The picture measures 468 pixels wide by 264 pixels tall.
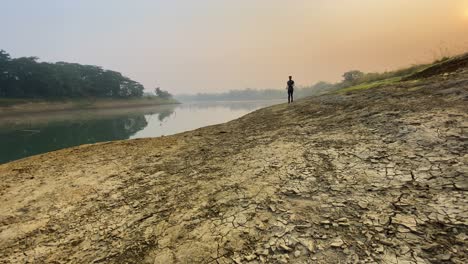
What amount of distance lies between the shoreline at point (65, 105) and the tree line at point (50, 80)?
270 centimetres

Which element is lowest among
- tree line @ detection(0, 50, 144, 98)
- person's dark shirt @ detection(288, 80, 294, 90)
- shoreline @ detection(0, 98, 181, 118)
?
shoreline @ detection(0, 98, 181, 118)

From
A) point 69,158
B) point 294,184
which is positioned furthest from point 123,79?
point 294,184

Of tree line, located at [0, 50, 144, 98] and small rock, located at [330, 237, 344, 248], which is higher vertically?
tree line, located at [0, 50, 144, 98]

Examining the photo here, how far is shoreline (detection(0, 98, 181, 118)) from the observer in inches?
1912

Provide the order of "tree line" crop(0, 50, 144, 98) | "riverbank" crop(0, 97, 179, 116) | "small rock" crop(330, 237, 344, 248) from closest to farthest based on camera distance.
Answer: "small rock" crop(330, 237, 344, 248) → "riverbank" crop(0, 97, 179, 116) → "tree line" crop(0, 50, 144, 98)

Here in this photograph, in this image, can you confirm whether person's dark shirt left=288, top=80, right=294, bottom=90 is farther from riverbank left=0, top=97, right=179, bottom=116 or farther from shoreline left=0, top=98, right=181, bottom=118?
riverbank left=0, top=97, right=179, bottom=116

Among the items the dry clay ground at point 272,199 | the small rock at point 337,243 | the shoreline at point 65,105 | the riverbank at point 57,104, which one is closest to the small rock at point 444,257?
the dry clay ground at point 272,199

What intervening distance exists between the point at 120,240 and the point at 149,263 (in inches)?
28.6

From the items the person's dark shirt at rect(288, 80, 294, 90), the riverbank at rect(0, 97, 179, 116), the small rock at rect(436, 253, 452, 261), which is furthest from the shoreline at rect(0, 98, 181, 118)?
the small rock at rect(436, 253, 452, 261)

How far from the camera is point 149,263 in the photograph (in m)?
3.16

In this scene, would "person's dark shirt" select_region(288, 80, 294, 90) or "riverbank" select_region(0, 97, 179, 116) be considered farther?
"riverbank" select_region(0, 97, 179, 116)

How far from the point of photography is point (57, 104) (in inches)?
2259

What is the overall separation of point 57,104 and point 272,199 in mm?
65561

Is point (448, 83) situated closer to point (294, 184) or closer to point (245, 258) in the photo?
point (294, 184)
